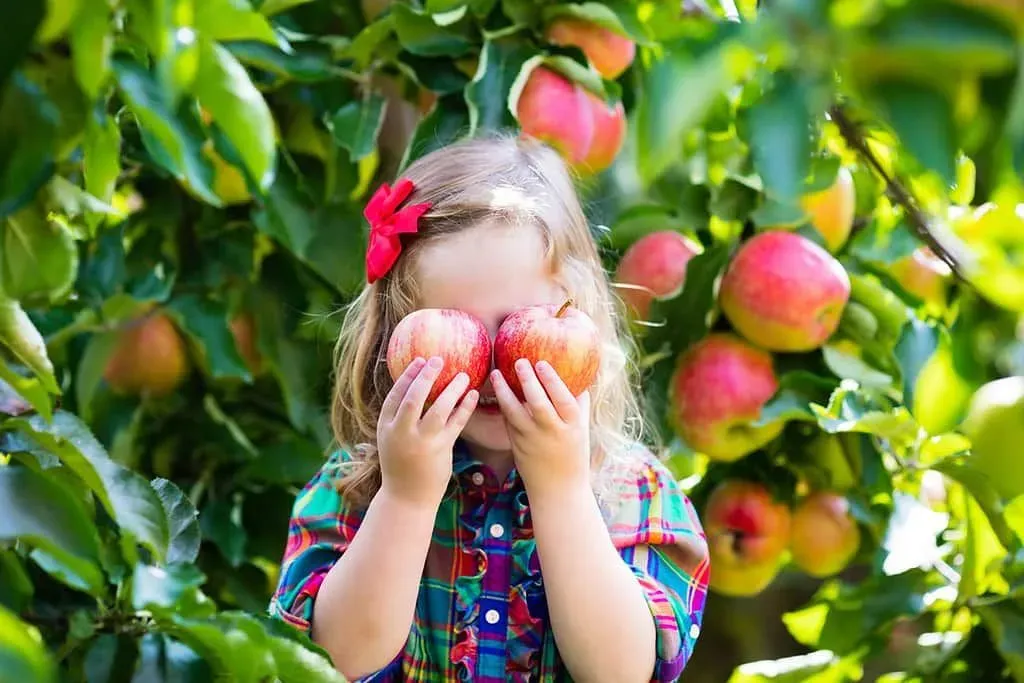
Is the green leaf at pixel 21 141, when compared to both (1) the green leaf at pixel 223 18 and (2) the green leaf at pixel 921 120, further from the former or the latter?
(2) the green leaf at pixel 921 120

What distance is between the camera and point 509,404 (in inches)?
38.9

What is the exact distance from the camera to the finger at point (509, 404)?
0.99 metres

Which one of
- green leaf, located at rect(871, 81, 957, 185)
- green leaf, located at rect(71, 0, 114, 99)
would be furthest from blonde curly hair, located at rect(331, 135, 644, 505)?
green leaf, located at rect(871, 81, 957, 185)

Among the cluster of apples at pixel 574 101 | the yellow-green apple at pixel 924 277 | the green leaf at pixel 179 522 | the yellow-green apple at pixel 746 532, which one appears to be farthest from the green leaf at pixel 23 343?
the yellow-green apple at pixel 924 277

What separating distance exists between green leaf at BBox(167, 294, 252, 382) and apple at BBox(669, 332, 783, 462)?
0.46 metres

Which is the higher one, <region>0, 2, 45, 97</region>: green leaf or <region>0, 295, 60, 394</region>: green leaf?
<region>0, 2, 45, 97</region>: green leaf

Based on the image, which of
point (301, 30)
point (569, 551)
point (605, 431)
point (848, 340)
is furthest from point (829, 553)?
point (301, 30)

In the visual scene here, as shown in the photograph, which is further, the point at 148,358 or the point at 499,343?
the point at 148,358

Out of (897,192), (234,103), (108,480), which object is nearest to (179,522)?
(108,480)

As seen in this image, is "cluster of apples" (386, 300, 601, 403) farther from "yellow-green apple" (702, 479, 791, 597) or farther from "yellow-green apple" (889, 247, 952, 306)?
"yellow-green apple" (889, 247, 952, 306)

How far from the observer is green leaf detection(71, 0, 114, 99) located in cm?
51

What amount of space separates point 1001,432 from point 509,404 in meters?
0.41

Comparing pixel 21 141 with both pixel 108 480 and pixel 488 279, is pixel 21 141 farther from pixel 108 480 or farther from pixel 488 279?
pixel 488 279

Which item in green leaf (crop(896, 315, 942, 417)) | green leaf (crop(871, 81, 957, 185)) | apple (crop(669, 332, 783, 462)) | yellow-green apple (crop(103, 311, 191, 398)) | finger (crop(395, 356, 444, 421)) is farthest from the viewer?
yellow-green apple (crop(103, 311, 191, 398))
